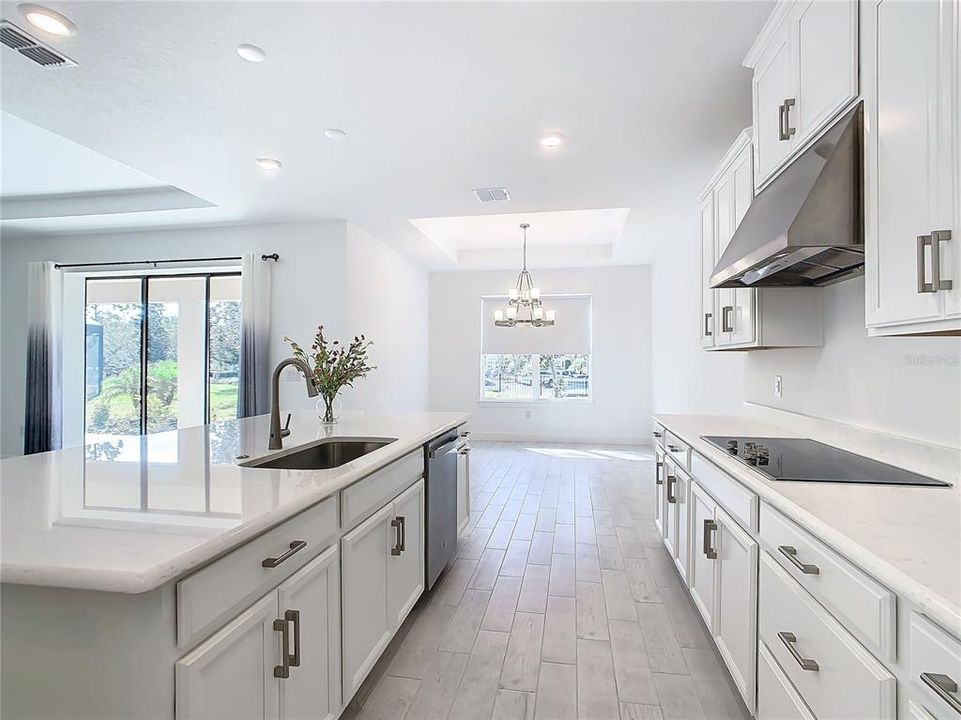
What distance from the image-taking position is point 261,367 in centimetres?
524

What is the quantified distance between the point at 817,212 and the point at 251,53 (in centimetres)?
246

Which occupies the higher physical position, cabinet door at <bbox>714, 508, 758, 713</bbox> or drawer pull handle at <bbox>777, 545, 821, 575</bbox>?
drawer pull handle at <bbox>777, 545, 821, 575</bbox>

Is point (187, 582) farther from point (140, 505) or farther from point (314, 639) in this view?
point (314, 639)

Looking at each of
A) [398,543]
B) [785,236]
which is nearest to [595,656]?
[398,543]

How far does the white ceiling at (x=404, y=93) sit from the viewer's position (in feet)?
6.95

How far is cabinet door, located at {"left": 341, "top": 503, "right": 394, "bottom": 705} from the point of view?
1.70 metres

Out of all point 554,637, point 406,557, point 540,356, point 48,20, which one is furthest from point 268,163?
point 540,356

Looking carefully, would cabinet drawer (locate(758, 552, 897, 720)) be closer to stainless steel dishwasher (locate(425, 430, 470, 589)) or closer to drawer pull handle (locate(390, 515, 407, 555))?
drawer pull handle (locate(390, 515, 407, 555))

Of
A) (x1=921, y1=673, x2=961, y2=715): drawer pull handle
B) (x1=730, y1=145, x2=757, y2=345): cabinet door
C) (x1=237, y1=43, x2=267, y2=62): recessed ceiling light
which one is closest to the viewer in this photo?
(x1=921, y1=673, x2=961, y2=715): drawer pull handle

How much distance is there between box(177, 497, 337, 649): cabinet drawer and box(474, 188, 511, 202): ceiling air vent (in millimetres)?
3309

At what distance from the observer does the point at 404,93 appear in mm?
2693

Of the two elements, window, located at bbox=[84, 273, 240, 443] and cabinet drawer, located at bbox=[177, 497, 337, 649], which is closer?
cabinet drawer, located at bbox=[177, 497, 337, 649]

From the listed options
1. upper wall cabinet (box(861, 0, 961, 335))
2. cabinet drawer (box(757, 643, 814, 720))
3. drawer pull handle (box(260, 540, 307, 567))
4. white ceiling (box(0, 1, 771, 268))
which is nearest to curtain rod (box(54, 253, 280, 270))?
white ceiling (box(0, 1, 771, 268))

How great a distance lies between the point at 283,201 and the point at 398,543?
142 inches
